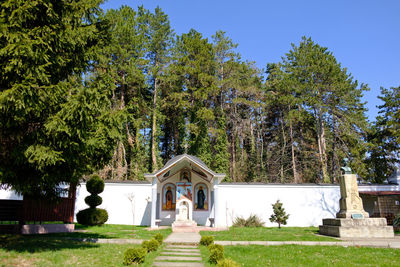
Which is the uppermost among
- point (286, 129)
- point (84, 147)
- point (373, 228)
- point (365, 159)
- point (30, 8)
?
point (286, 129)

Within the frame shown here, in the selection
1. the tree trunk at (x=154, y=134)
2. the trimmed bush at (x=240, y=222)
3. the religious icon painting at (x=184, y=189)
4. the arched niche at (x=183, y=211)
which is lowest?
the trimmed bush at (x=240, y=222)

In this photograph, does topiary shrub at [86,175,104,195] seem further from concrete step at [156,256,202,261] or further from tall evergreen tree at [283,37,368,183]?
tall evergreen tree at [283,37,368,183]

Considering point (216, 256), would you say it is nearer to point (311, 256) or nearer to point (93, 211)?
point (311, 256)

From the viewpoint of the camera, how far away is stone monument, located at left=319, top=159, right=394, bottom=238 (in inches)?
419

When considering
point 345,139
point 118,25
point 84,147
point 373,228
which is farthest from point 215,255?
point 118,25

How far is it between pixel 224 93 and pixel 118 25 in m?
12.9

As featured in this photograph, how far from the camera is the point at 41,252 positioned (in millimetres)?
6375

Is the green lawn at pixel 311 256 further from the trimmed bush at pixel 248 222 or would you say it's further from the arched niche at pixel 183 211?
the trimmed bush at pixel 248 222

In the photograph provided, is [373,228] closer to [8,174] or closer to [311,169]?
[8,174]

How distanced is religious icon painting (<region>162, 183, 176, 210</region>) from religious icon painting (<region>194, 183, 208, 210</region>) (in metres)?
1.46

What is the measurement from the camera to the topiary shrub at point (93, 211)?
47.1 feet

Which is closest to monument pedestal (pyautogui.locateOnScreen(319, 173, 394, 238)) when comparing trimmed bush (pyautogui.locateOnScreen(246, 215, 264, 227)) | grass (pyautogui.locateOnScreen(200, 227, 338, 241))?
grass (pyautogui.locateOnScreen(200, 227, 338, 241))

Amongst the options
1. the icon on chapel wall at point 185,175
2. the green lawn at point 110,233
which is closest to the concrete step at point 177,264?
the green lawn at point 110,233

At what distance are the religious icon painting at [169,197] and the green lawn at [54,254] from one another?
32.8 feet
